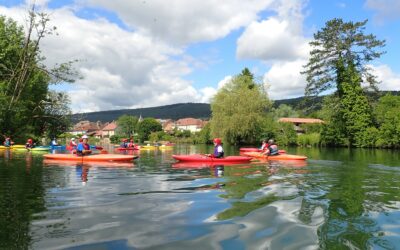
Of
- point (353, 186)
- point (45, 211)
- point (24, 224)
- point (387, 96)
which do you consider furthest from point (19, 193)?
point (387, 96)

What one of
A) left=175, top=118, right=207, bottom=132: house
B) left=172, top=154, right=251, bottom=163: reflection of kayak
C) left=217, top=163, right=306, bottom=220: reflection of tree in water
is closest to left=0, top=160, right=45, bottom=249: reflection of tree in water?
left=217, top=163, right=306, bottom=220: reflection of tree in water

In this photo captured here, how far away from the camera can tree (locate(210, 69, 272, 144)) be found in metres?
55.1

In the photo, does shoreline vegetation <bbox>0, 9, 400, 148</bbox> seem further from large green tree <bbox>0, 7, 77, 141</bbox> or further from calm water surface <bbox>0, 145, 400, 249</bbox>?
calm water surface <bbox>0, 145, 400, 249</bbox>

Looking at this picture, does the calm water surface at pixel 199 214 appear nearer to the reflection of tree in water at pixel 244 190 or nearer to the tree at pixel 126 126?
the reflection of tree in water at pixel 244 190

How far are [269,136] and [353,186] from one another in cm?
4891

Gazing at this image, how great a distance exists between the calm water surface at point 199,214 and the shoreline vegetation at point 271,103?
76.5ft

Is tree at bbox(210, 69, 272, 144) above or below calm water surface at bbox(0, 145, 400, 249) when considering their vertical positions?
above

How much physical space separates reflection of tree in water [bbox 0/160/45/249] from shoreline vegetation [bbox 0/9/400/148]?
19897 mm

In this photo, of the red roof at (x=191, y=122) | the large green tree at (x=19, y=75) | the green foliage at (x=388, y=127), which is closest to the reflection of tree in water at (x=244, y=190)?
the large green tree at (x=19, y=75)

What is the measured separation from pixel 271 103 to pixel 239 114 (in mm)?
5798

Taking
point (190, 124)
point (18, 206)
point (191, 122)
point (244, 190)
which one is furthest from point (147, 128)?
point (18, 206)

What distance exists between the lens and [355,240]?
20.2 feet

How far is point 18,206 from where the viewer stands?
8781 millimetres

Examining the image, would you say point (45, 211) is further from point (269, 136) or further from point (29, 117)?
point (269, 136)
